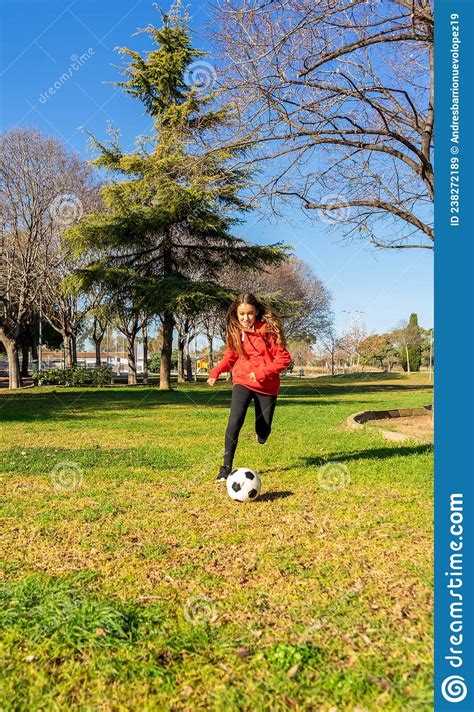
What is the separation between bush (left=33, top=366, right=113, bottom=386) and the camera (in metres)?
28.9

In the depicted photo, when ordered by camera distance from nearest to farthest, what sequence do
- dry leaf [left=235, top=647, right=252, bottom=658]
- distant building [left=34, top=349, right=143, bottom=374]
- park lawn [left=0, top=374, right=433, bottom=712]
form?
park lawn [left=0, top=374, right=433, bottom=712]
dry leaf [left=235, top=647, right=252, bottom=658]
distant building [left=34, top=349, right=143, bottom=374]

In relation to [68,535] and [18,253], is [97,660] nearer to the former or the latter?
[68,535]

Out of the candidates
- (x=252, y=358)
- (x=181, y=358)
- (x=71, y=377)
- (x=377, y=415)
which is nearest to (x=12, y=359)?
(x=71, y=377)

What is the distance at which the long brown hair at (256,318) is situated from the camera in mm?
6234

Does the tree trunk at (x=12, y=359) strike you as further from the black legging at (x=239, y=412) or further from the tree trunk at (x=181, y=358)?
the black legging at (x=239, y=412)

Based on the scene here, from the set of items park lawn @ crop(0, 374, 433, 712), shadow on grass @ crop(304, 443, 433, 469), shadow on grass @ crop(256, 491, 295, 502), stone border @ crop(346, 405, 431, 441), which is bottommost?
stone border @ crop(346, 405, 431, 441)

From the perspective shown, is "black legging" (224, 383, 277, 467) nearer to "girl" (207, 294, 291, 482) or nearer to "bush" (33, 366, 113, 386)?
"girl" (207, 294, 291, 482)

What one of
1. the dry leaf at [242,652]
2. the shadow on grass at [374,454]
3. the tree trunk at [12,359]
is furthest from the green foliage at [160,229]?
the dry leaf at [242,652]

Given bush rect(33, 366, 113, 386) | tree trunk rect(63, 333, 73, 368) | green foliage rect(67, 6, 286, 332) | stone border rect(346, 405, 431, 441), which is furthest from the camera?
tree trunk rect(63, 333, 73, 368)

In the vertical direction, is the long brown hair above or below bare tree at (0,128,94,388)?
below

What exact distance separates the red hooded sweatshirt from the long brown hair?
4 centimetres

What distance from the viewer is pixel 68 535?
4.47m

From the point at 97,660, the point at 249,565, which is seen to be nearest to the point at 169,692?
the point at 97,660

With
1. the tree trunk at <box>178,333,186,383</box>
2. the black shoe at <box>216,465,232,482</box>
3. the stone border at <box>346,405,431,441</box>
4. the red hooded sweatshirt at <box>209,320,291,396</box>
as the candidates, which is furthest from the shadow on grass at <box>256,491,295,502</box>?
the tree trunk at <box>178,333,186,383</box>
